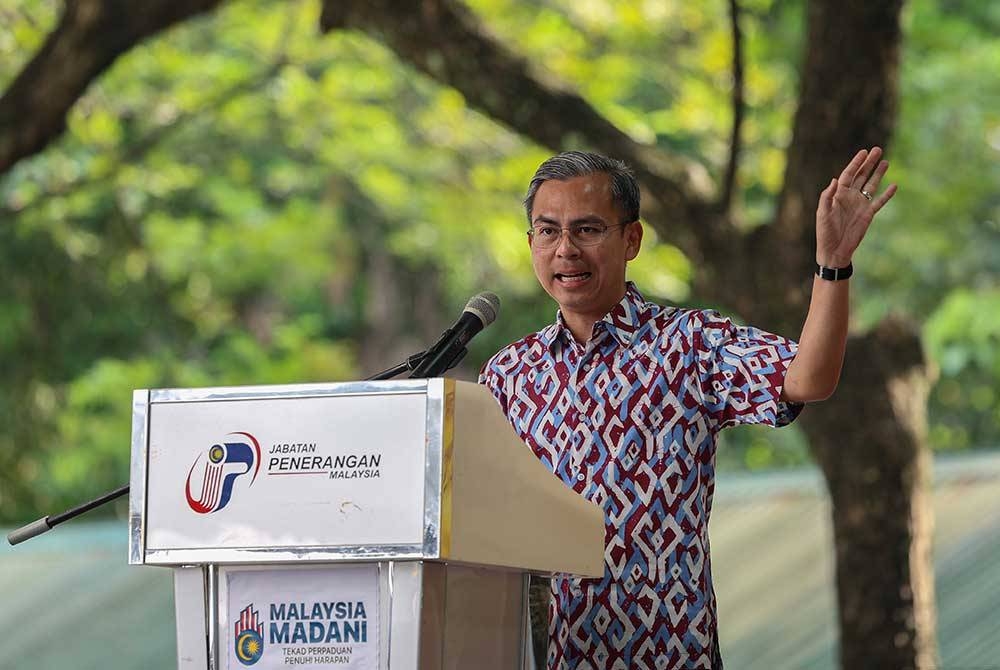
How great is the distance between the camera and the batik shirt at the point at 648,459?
328cm

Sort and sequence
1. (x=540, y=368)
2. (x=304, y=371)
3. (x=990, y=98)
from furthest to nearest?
1. (x=304, y=371)
2. (x=990, y=98)
3. (x=540, y=368)

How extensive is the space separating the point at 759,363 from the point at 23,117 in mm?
4843

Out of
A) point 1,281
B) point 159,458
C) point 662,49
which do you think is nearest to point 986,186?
point 662,49

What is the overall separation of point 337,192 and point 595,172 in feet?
39.9

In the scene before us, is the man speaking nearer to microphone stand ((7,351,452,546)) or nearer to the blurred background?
microphone stand ((7,351,452,546))

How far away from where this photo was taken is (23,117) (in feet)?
23.9

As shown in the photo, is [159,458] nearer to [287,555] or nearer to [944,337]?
[287,555]

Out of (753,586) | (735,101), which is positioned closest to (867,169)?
(735,101)

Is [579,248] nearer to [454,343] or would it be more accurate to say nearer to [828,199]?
[454,343]

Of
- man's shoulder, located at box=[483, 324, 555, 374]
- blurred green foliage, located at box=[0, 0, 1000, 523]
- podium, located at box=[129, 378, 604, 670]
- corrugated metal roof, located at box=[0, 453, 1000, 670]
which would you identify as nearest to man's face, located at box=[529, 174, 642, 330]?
man's shoulder, located at box=[483, 324, 555, 374]

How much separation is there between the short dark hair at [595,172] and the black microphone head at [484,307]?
0.24 m

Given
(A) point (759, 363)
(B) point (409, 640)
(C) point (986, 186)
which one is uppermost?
(C) point (986, 186)

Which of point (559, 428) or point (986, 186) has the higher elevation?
point (986, 186)

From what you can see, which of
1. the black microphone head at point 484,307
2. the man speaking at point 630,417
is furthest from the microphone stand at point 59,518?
the man speaking at point 630,417
